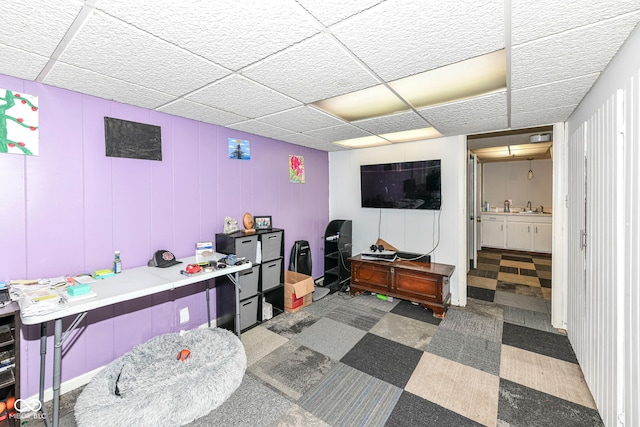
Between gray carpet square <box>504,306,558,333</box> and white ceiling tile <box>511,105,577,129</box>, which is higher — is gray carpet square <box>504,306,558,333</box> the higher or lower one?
the lower one

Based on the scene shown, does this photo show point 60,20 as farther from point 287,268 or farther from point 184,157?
point 287,268

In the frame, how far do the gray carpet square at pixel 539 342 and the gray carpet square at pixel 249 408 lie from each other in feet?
7.54

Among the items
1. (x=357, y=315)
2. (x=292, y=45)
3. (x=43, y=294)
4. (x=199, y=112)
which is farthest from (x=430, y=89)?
(x=43, y=294)

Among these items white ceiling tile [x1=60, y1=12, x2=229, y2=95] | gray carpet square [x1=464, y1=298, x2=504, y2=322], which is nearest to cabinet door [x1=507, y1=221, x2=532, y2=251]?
gray carpet square [x1=464, y1=298, x2=504, y2=322]

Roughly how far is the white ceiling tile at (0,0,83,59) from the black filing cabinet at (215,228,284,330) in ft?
6.29

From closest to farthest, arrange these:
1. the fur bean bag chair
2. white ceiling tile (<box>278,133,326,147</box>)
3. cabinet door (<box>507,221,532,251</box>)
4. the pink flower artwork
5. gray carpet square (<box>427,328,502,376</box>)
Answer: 1. the fur bean bag chair
2. gray carpet square (<box>427,328,502,376</box>)
3. white ceiling tile (<box>278,133,326,147</box>)
4. the pink flower artwork
5. cabinet door (<box>507,221,532,251</box>)

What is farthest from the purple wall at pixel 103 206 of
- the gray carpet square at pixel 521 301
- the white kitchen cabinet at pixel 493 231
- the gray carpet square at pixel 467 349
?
the white kitchen cabinet at pixel 493 231

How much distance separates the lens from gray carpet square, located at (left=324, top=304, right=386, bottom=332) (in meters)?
3.15

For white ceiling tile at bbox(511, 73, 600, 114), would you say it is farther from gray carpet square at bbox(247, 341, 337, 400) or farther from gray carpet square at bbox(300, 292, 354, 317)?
gray carpet square at bbox(300, 292, 354, 317)

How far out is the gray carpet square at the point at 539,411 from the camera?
5.82 ft

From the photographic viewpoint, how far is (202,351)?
7.70 feet

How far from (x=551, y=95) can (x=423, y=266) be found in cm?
224

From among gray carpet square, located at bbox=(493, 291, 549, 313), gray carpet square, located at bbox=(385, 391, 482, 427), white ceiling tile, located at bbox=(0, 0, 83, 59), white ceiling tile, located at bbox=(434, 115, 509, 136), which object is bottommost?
gray carpet square, located at bbox=(385, 391, 482, 427)

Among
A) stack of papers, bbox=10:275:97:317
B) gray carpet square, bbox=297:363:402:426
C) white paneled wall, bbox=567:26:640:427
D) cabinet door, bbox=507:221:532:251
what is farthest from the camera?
cabinet door, bbox=507:221:532:251
